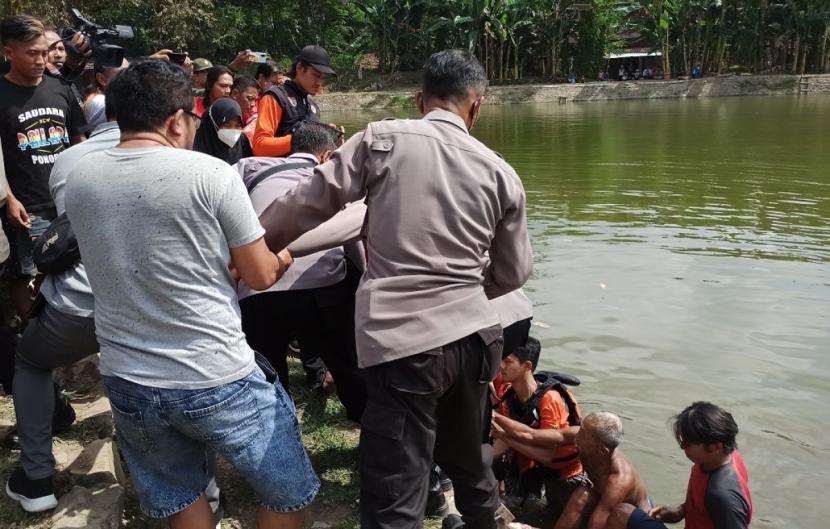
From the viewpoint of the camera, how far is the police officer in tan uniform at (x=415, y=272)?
98.9 inches

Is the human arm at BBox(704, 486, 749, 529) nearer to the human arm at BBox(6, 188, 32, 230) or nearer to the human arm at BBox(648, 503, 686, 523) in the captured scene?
the human arm at BBox(648, 503, 686, 523)

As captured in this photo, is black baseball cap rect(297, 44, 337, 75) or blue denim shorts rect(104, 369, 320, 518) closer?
blue denim shorts rect(104, 369, 320, 518)

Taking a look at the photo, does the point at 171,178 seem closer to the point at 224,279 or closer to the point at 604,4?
the point at 224,279

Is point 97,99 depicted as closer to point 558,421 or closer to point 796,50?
point 558,421

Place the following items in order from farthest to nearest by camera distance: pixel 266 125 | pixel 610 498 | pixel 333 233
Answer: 1. pixel 266 125
2. pixel 610 498
3. pixel 333 233

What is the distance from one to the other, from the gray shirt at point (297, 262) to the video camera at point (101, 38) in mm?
1940

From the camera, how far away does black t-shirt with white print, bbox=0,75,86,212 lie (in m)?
3.96

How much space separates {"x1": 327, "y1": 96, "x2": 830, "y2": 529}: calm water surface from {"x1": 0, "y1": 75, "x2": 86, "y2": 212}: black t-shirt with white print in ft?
12.3

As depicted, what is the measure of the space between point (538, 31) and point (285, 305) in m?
45.1

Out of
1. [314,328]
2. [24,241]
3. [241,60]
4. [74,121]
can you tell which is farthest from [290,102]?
[314,328]

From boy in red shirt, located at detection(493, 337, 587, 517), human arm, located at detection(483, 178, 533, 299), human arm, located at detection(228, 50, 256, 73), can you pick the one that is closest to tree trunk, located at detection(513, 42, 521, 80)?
human arm, located at detection(228, 50, 256, 73)

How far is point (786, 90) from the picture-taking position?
38.2 m

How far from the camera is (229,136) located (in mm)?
4637

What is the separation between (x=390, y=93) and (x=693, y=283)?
33398 millimetres
